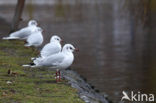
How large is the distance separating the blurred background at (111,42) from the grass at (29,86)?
8.95 ft

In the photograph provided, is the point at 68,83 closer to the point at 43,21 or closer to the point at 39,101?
the point at 39,101

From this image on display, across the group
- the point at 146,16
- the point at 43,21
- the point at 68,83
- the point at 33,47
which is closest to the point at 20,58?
the point at 33,47

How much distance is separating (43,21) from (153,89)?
29.0 meters

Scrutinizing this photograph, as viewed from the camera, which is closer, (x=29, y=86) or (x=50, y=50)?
(x=29, y=86)

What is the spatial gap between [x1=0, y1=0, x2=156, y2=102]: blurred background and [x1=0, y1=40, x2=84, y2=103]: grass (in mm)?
2728

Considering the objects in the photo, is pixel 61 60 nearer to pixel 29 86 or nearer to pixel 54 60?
pixel 54 60

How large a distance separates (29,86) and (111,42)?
19.1 meters

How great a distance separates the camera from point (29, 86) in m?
9.52

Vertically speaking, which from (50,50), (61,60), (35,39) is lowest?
(61,60)

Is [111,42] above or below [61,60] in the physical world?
above

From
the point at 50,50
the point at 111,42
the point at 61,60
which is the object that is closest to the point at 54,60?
the point at 61,60

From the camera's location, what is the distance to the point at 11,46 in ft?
52.4

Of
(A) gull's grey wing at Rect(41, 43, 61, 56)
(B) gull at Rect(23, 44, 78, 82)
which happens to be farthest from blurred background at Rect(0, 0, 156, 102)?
(B) gull at Rect(23, 44, 78, 82)

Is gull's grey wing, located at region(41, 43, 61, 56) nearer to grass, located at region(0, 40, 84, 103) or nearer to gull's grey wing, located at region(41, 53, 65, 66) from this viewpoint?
grass, located at region(0, 40, 84, 103)
